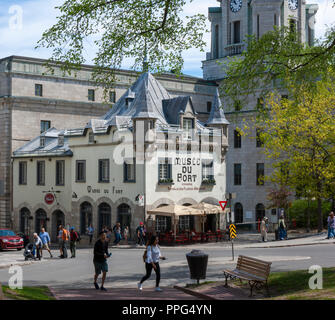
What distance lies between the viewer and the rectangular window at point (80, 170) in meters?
44.3

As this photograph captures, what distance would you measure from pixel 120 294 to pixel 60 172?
3125 centimetres

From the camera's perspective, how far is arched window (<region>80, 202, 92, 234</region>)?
144 ft

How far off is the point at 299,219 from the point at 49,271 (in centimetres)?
2803

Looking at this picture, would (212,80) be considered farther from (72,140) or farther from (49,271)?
(49,271)

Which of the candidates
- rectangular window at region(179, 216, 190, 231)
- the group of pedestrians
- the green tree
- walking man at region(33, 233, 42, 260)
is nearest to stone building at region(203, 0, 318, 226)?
the green tree

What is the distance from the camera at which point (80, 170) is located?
44906 millimetres

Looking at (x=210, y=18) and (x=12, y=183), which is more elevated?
(x=210, y=18)

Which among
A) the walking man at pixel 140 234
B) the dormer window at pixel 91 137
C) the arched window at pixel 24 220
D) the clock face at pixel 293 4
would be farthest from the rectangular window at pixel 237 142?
the walking man at pixel 140 234

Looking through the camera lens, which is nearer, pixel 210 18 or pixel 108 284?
pixel 108 284

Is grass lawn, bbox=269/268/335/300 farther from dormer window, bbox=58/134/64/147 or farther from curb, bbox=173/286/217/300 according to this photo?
dormer window, bbox=58/134/64/147

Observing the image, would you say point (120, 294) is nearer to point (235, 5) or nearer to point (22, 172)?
point (22, 172)

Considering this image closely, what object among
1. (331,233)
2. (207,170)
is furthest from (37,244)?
(207,170)
